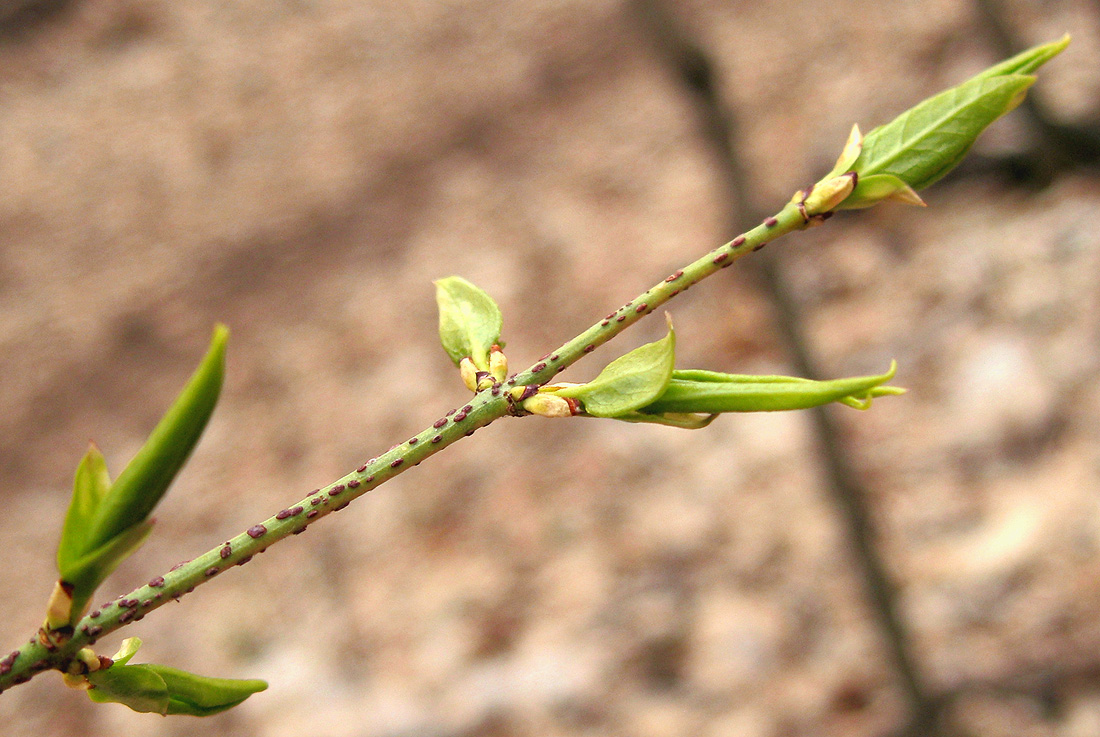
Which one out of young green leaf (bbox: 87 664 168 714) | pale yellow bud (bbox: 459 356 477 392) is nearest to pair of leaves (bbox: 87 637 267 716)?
young green leaf (bbox: 87 664 168 714)

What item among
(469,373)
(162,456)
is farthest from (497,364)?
(162,456)

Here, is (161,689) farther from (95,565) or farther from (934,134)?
(934,134)

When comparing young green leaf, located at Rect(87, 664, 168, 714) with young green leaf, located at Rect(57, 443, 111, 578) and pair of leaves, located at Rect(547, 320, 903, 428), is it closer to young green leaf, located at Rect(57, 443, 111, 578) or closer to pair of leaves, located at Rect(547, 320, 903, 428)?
young green leaf, located at Rect(57, 443, 111, 578)

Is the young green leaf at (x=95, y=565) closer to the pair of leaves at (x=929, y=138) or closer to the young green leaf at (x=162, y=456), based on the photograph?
the young green leaf at (x=162, y=456)

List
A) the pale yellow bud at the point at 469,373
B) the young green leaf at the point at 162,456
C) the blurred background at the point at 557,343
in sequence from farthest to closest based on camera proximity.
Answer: the blurred background at the point at 557,343 → the pale yellow bud at the point at 469,373 → the young green leaf at the point at 162,456

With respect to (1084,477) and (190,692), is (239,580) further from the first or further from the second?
(1084,477)

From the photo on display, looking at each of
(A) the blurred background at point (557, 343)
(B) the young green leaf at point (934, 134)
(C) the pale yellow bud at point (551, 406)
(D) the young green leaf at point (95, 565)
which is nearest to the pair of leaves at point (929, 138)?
(B) the young green leaf at point (934, 134)
